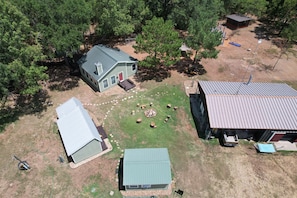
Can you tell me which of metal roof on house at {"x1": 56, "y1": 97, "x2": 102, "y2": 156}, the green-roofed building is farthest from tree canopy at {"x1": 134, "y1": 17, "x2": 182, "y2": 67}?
metal roof on house at {"x1": 56, "y1": 97, "x2": 102, "y2": 156}

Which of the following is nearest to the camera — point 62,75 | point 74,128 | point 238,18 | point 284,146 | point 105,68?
point 74,128

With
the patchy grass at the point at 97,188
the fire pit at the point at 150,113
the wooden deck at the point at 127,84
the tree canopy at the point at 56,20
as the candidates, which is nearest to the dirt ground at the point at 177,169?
the patchy grass at the point at 97,188

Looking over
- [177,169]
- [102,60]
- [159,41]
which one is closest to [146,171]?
[177,169]

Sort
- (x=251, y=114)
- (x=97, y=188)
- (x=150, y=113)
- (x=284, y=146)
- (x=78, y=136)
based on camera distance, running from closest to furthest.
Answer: (x=97, y=188)
(x=78, y=136)
(x=251, y=114)
(x=284, y=146)
(x=150, y=113)

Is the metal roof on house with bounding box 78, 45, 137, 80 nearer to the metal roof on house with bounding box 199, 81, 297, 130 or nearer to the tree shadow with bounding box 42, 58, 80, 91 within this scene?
the tree shadow with bounding box 42, 58, 80, 91

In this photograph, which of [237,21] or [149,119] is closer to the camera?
[149,119]

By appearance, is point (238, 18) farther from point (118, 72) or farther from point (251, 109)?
point (118, 72)

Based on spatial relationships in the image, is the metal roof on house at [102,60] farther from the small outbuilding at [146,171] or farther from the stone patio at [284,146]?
the stone patio at [284,146]
